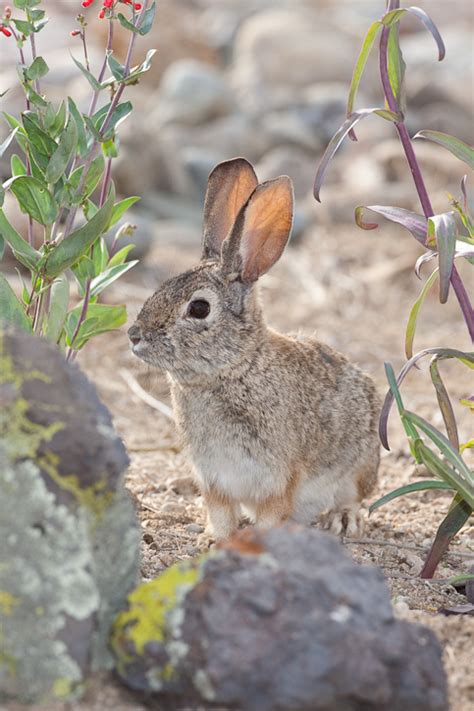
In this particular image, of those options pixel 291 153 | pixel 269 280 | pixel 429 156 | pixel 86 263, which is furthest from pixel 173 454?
pixel 291 153

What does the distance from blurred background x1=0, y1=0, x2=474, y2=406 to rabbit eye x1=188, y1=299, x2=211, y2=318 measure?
127 centimetres

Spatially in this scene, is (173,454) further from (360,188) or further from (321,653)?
(360,188)

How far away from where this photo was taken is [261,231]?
15.8ft

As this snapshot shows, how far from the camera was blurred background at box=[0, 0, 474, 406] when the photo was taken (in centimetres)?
978

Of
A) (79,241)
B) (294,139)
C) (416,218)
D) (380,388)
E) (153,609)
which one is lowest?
(153,609)

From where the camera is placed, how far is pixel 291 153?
14.9 m

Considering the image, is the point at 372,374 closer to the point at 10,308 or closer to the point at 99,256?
the point at 99,256

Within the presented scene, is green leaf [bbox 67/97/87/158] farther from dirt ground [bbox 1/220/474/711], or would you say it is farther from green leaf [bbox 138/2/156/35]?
dirt ground [bbox 1/220/474/711]

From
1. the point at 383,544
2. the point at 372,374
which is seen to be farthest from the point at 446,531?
the point at 372,374

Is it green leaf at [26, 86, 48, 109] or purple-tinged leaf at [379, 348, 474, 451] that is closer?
green leaf at [26, 86, 48, 109]

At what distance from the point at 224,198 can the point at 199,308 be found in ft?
2.15

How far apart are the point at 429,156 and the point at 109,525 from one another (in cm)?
1110

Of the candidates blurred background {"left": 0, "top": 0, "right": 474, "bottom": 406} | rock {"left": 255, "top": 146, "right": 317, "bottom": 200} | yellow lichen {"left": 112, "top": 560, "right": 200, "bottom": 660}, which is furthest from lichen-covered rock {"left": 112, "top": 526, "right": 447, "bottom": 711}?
rock {"left": 255, "top": 146, "right": 317, "bottom": 200}

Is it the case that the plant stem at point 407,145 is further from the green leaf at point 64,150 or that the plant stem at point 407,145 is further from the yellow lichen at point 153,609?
the yellow lichen at point 153,609
